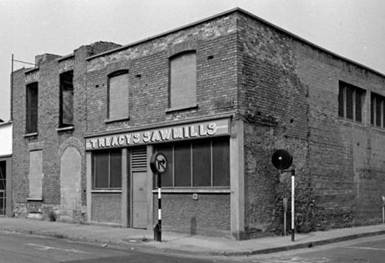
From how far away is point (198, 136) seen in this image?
713 inches

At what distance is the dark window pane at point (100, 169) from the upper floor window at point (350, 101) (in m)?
10.0

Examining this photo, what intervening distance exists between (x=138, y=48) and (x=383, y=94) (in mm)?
12859

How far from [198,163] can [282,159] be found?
9.16 feet

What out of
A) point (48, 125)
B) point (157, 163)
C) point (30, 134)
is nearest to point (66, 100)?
point (48, 125)

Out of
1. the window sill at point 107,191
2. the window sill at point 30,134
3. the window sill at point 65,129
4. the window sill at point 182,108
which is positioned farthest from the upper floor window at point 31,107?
the window sill at point 182,108

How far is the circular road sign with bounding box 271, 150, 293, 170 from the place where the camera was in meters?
17.7

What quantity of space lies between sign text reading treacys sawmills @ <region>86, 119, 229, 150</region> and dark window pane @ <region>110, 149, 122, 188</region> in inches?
15.5

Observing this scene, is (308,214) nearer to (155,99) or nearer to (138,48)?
(155,99)

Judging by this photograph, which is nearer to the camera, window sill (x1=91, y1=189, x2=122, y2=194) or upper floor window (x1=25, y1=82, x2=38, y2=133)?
window sill (x1=91, y1=189, x2=122, y2=194)

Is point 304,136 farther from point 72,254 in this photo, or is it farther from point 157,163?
point 72,254

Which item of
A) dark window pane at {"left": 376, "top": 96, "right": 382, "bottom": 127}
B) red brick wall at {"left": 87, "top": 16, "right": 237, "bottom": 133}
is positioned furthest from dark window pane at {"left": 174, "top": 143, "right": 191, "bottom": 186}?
dark window pane at {"left": 376, "top": 96, "right": 382, "bottom": 127}

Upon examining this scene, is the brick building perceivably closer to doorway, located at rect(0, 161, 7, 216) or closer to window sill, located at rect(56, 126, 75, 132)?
window sill, located at rect(56, 126, 75, 132)

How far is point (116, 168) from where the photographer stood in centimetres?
2173

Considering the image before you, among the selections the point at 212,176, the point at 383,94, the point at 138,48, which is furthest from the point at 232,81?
the point at 383,94
